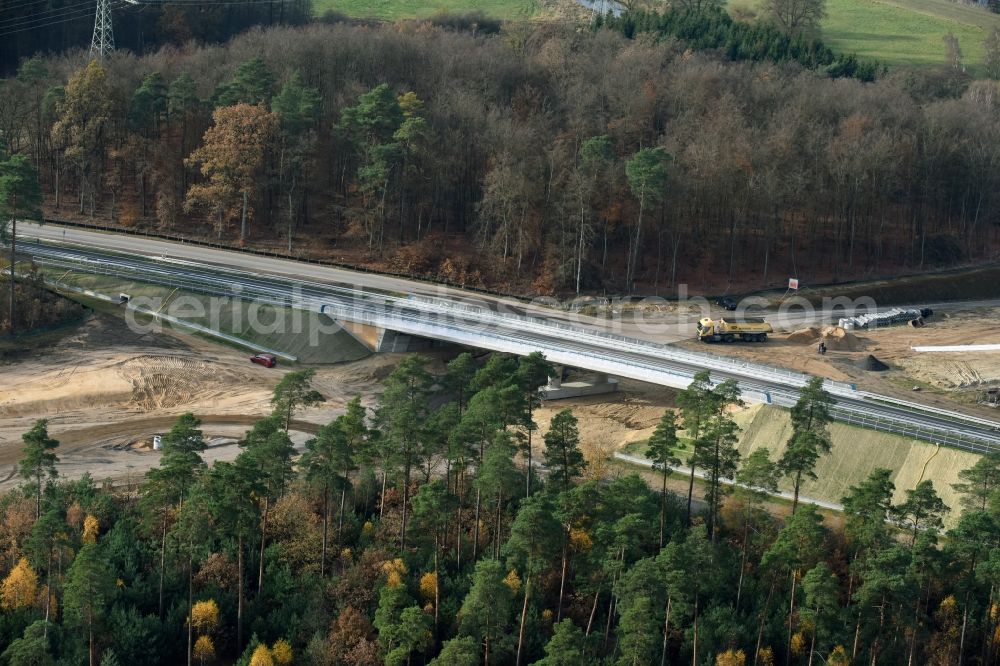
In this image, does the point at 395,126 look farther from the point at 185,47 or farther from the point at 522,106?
the point at 185,47

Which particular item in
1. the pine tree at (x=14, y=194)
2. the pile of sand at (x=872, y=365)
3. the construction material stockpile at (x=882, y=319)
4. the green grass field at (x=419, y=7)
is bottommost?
the pile of sand at (x=872, y=365)

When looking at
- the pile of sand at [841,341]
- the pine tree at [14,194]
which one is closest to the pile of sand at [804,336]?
the pile of sand at [841,341]

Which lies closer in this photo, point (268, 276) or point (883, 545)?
point (883, 545)

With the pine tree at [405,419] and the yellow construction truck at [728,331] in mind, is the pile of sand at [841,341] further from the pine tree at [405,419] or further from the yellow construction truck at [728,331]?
the pine tree at [405,419]

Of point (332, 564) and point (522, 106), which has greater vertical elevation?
point (522, 106)

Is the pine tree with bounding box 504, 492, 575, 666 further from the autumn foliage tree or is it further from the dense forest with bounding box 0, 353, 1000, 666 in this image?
the autumn foliage tree

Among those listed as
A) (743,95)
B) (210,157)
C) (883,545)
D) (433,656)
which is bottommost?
(433,656)

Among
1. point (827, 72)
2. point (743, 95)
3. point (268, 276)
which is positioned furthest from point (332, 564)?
point (827, 72)

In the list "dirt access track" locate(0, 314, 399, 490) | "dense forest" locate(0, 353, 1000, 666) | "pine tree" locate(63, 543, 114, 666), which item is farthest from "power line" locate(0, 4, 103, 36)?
"pine tree" locate(63, 543, 114, 666)
